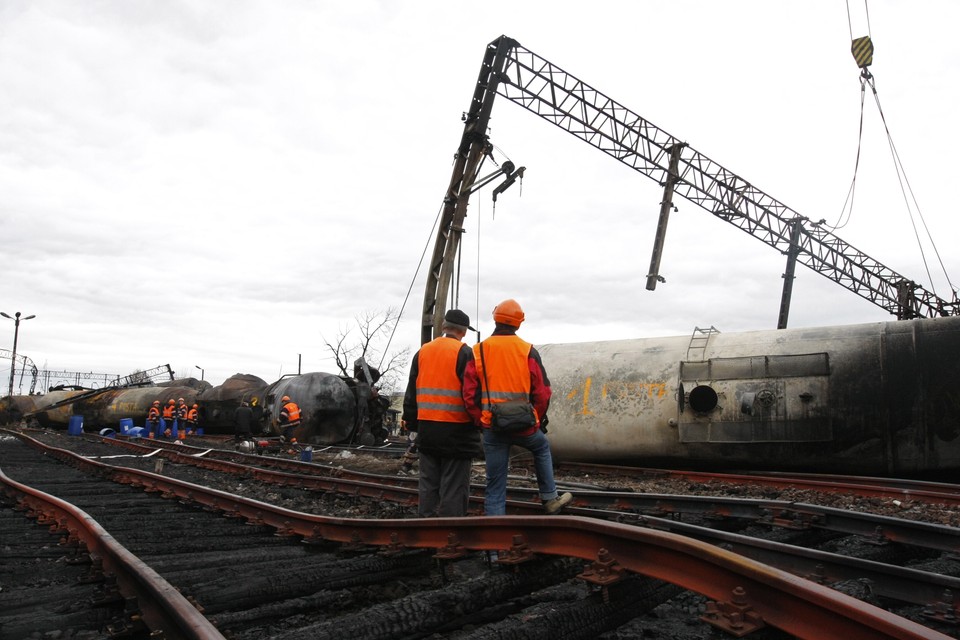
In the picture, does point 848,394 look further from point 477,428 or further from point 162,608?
point 162,608

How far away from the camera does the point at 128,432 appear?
784 inches

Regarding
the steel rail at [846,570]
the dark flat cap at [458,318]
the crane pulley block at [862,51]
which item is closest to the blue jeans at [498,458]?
the dark flat cap at [458,318]

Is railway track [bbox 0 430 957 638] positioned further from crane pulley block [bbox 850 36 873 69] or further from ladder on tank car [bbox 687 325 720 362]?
crane pulley block [bbox 850 36 873 69]

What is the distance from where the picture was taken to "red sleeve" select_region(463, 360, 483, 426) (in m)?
4.63

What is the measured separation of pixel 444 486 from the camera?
15.4 ft

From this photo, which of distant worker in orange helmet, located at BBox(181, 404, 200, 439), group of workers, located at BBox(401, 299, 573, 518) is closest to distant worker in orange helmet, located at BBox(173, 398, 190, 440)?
distant worker in orange helmet, located at BBox(181, 404, 200, 439)

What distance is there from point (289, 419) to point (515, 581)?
12.3m

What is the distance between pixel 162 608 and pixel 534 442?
259 centimetres

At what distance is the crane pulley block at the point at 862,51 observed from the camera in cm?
1461

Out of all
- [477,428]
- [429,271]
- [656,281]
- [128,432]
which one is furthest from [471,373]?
[128,432]

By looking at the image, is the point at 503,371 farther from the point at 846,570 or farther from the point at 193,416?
the point at 193,416

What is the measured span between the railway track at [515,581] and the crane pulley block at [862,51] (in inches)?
529

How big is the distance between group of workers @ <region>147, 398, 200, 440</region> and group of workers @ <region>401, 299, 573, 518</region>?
59.5 feet

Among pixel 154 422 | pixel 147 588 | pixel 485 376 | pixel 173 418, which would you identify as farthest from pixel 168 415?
pixel 147 588
